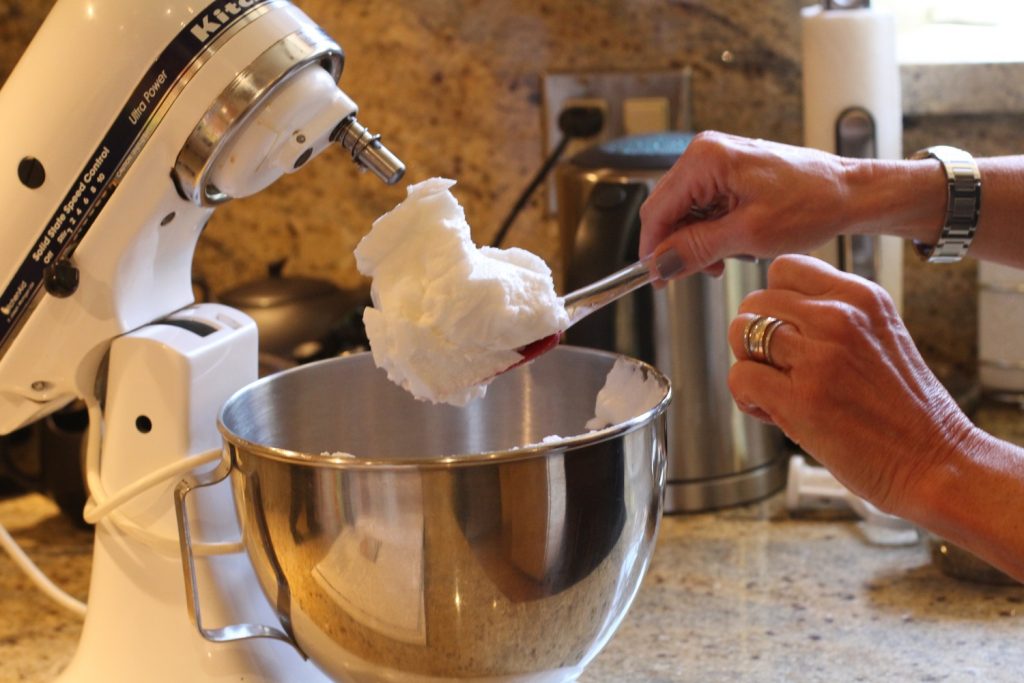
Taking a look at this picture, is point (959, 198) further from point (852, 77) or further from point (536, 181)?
point (536, 181)

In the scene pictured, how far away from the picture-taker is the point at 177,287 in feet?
2.71

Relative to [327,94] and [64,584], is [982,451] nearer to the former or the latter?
[327,94]

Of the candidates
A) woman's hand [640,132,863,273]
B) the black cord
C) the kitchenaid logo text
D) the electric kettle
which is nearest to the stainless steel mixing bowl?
woman's hand [640,132,863,273]

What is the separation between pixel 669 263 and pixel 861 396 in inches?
6.8

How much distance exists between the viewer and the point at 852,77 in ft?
3.68

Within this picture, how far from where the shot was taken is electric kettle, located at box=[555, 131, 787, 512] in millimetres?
1057

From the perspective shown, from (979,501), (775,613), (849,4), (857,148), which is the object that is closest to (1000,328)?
(857,148)

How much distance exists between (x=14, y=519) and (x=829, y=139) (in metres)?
0.84

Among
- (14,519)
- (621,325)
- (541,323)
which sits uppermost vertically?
(541,323)

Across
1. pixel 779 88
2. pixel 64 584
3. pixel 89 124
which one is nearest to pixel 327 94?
pixel 89 124

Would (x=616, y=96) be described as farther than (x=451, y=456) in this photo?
Yes

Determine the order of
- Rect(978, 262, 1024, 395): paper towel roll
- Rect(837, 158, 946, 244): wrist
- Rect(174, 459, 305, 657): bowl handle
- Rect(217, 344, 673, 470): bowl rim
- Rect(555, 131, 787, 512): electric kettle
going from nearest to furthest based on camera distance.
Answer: Rect(217, 344, 673, 470): bowl rim, Rect(174, 459, 305, 657): bowl handle, Rect(837, 158, 946, 244): wrist, Rect(555, 131, 787, 512): electric kettle, Rect(978, 262, 1024, 395): paper towel roll

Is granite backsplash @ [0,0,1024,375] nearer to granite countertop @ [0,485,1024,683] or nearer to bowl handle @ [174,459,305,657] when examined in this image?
granite countertop @ [0,485,1024,683]

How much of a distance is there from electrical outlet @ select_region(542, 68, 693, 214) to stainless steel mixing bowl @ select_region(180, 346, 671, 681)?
0.60 metres
